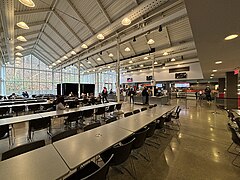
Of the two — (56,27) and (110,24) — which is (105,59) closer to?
(56,27)

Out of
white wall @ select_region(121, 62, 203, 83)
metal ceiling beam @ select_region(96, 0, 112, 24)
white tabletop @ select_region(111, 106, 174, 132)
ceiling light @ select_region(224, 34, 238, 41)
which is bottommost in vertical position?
white tabletop @ select_region(111, 106, 174, 132)

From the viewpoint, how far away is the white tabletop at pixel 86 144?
54.3 inches

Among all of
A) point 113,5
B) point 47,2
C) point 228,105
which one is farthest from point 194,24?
point 228,105

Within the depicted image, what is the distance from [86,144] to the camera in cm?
175

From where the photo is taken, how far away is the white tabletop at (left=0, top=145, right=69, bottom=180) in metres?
1.09

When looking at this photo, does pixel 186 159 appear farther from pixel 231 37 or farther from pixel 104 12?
pixel 104 12

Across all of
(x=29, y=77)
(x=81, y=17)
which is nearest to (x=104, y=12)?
(x=81, y=17)

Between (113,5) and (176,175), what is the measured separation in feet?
21.2

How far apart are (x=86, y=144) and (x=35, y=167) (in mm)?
656

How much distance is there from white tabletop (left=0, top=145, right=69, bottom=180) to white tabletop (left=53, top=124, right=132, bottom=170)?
0.30ft

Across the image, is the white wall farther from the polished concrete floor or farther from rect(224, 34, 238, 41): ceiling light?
rect(224, 34, 238, 41): ceiling light

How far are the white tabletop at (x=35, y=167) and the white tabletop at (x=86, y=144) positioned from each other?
9cm

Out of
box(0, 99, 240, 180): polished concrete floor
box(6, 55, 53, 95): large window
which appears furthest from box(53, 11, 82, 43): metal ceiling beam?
box(6, 55, 53, 95): large window

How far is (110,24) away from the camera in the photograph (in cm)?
586
